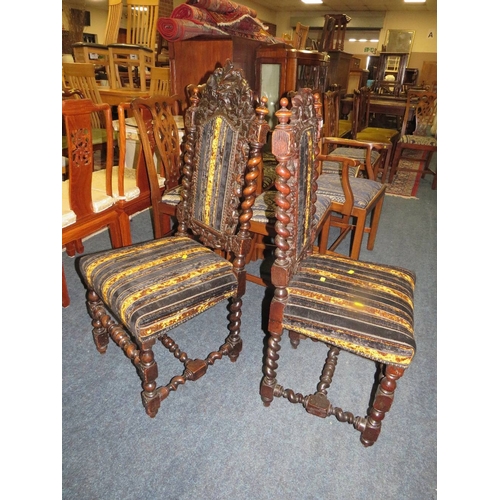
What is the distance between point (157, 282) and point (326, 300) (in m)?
0.62

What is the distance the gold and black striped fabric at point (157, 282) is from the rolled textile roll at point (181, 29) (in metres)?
1.72

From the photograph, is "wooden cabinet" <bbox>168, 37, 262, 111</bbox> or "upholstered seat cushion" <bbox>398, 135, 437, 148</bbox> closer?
"wooden cabinet" <bbox>168, 37, 262, 111</bbox>

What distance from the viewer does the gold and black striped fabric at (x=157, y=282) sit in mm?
1226

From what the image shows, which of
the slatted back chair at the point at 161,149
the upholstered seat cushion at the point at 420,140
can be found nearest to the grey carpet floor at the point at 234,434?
the slatted back chair at the point at 161,149

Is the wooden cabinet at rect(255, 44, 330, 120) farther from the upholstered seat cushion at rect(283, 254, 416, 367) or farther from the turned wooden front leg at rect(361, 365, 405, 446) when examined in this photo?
the turned wooden front leg at rect(361, 365, 405, 446)

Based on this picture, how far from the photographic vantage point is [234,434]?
1395 mm

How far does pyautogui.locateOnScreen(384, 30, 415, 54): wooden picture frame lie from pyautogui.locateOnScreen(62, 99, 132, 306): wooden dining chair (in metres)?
10.9

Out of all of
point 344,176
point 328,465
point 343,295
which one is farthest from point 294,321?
point 344,176

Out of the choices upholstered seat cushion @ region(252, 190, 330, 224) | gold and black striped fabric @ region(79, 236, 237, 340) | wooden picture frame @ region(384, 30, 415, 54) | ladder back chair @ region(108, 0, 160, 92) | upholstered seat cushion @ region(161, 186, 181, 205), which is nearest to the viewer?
gold and black striped fabric @ region(79, 236, 237, 340)

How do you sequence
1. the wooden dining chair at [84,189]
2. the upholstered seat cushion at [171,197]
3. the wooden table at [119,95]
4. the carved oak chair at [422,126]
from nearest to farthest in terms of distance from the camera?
the wooden dining chair at [84,189]
the upholstered seat cushion at [171,197]
the wooden table at [119,95]
the carved oak chair at [422,126]

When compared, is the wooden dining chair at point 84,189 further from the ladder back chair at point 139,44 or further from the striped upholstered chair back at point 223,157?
the ladder back chair at point 139,44

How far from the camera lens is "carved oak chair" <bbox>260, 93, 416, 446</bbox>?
113 centimetres

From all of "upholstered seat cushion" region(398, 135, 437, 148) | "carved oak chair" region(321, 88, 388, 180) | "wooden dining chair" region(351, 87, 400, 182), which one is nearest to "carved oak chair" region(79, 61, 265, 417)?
"carved oak chair" region(321, 88, 388, 180)

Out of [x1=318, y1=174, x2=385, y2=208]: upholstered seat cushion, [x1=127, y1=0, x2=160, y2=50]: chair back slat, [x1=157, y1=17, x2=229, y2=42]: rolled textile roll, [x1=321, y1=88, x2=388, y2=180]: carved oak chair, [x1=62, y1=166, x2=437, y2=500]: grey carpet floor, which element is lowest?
[x1=62, y1=166, x2=437, y2=500]: grey carpet floor
